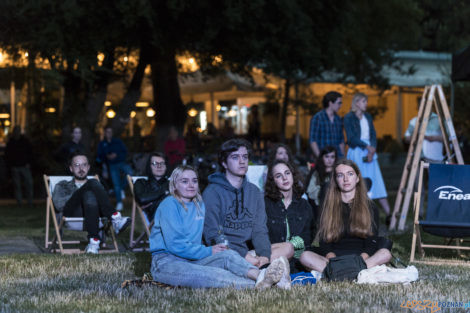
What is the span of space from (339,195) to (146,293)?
81.3 inches

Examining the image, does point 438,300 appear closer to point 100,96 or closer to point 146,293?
point 146,293

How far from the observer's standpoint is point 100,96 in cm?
1772

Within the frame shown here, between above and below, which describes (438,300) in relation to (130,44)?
below

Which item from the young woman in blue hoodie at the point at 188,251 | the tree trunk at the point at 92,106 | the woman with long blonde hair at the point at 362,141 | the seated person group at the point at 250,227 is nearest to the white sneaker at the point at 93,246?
the seated person group at the point at 250,227

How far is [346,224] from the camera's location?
7.45m

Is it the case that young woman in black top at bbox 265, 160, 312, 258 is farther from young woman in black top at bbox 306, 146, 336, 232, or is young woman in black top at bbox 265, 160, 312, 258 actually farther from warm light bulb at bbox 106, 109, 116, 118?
warm light bulb at bbox 106, 109, 116, 118

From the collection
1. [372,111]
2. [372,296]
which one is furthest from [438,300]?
[372,111]

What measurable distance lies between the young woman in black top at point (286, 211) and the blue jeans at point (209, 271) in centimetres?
101

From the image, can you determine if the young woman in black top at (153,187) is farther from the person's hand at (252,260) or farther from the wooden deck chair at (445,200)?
the person's hand at (252,260)

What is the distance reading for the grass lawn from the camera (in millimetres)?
5867

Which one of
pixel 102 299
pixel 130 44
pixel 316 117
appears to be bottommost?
pixel 102 299

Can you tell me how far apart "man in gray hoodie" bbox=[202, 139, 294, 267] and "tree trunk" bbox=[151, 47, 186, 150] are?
10.2m

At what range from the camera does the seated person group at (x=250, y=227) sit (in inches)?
263

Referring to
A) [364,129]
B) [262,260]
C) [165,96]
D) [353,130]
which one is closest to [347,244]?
[262,260]
